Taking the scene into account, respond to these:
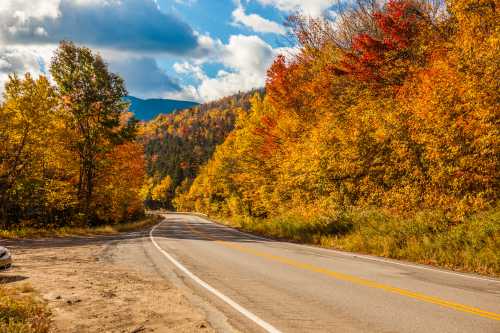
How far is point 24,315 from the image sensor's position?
238 inches

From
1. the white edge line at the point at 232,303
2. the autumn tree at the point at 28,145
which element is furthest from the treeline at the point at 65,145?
the white edge line at the point at 232,303

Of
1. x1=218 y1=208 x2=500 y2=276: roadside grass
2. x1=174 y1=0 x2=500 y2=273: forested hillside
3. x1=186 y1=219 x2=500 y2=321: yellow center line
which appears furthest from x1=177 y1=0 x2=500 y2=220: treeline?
x1=186 y1=219 x2=500 y2=321: yellow center line

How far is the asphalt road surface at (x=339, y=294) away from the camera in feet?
20.4

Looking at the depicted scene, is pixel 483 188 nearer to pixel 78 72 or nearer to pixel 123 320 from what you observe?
pixel 123 320

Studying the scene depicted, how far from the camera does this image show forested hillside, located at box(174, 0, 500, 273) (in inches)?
516

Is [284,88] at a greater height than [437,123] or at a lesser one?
greater

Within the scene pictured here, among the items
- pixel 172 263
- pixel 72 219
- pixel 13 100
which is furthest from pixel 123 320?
pixel 72 219

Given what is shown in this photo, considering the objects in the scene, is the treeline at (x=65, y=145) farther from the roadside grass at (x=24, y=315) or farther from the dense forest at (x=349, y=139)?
the roadside grass at (x=24, y=315)

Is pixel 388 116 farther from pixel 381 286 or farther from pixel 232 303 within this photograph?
pixel 232 303

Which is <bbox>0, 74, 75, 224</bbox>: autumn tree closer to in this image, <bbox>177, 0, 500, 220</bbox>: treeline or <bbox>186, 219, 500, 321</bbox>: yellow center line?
<bbox>177, 0, 500, 220</bbox>: treeline

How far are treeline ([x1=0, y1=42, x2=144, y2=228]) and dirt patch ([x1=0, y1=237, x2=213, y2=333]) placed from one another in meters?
15.2

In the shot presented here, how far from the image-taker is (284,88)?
98.8 ft

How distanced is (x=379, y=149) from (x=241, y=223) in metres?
23.2

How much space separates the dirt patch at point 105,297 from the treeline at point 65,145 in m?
15.2
